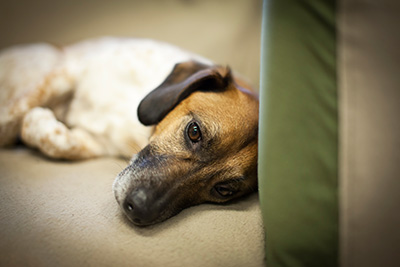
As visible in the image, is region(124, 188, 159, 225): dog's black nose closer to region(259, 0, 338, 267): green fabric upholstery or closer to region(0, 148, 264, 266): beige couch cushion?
region(0, 148, 264, 266): beige couch cushion

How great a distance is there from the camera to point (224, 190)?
170 centimetres

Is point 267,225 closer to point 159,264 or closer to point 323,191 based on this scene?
point 323,191

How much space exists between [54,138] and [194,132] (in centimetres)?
114

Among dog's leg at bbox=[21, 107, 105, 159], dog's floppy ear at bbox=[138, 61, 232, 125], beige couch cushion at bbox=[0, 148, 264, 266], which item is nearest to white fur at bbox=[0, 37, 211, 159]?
dog's leg at bbox=[21, 107, 105, 159]

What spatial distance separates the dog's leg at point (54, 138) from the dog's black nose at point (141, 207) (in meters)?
1.02

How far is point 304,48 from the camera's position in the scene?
1046 mm

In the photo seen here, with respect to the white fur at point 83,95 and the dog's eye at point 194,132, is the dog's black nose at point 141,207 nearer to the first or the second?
the dog's eye at point 194,132

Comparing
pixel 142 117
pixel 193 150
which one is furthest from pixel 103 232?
pixel 142 117

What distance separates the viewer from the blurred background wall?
10.3ft

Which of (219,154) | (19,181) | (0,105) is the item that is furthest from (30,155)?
(219,154)

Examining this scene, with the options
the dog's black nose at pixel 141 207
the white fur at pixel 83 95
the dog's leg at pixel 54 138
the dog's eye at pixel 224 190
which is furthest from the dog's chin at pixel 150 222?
the dog's leg at pixel 54 138

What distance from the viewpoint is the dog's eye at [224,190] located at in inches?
66.2

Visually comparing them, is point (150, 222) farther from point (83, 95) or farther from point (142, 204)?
point (83, 95)

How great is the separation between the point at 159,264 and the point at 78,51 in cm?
218
